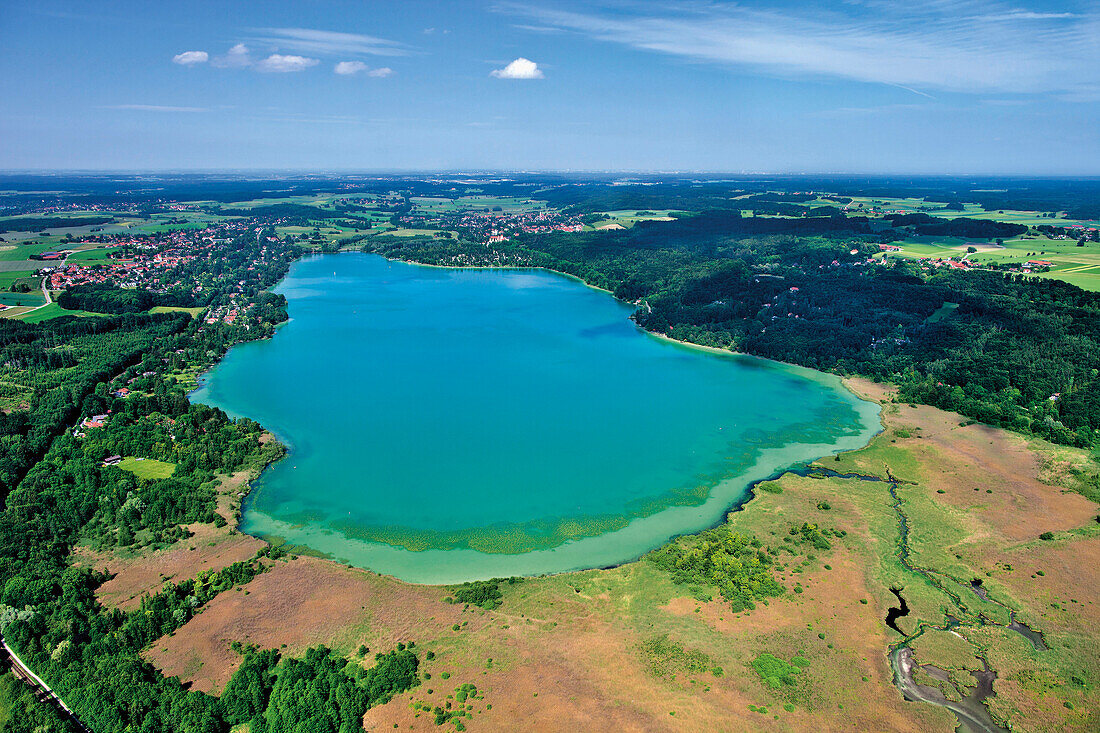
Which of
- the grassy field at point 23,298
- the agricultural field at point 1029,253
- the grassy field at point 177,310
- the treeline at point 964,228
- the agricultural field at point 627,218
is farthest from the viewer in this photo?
the agricultural field at point 627,218

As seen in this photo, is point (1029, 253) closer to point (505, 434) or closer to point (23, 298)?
point (505, 434)

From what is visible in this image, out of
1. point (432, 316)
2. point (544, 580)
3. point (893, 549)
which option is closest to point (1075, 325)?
point (893, 549)

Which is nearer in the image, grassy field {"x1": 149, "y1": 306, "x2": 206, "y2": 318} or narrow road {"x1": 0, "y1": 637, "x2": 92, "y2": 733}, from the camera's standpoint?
narrow road {"x1": 0, "y1": 637, "x2": 92, "y2": 733}

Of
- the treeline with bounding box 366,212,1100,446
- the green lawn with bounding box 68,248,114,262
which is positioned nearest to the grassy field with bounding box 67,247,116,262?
the green lawn with bounding box 68,248,114,262

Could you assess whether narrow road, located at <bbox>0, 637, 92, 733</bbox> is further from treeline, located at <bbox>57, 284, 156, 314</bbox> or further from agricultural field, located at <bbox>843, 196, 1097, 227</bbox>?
agricultural field, located at <bbox>843, 196, 1097, 227</bbox>

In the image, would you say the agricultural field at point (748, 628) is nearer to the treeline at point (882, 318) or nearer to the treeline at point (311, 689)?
the treeline at point (311, 689)

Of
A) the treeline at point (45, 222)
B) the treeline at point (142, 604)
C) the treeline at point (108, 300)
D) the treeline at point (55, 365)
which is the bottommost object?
the treeline at point (142, 604)

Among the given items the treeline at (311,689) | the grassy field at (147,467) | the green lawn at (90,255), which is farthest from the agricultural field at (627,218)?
the treeline at (311,689)

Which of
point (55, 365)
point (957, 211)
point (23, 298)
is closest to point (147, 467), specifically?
point (55, 365)
